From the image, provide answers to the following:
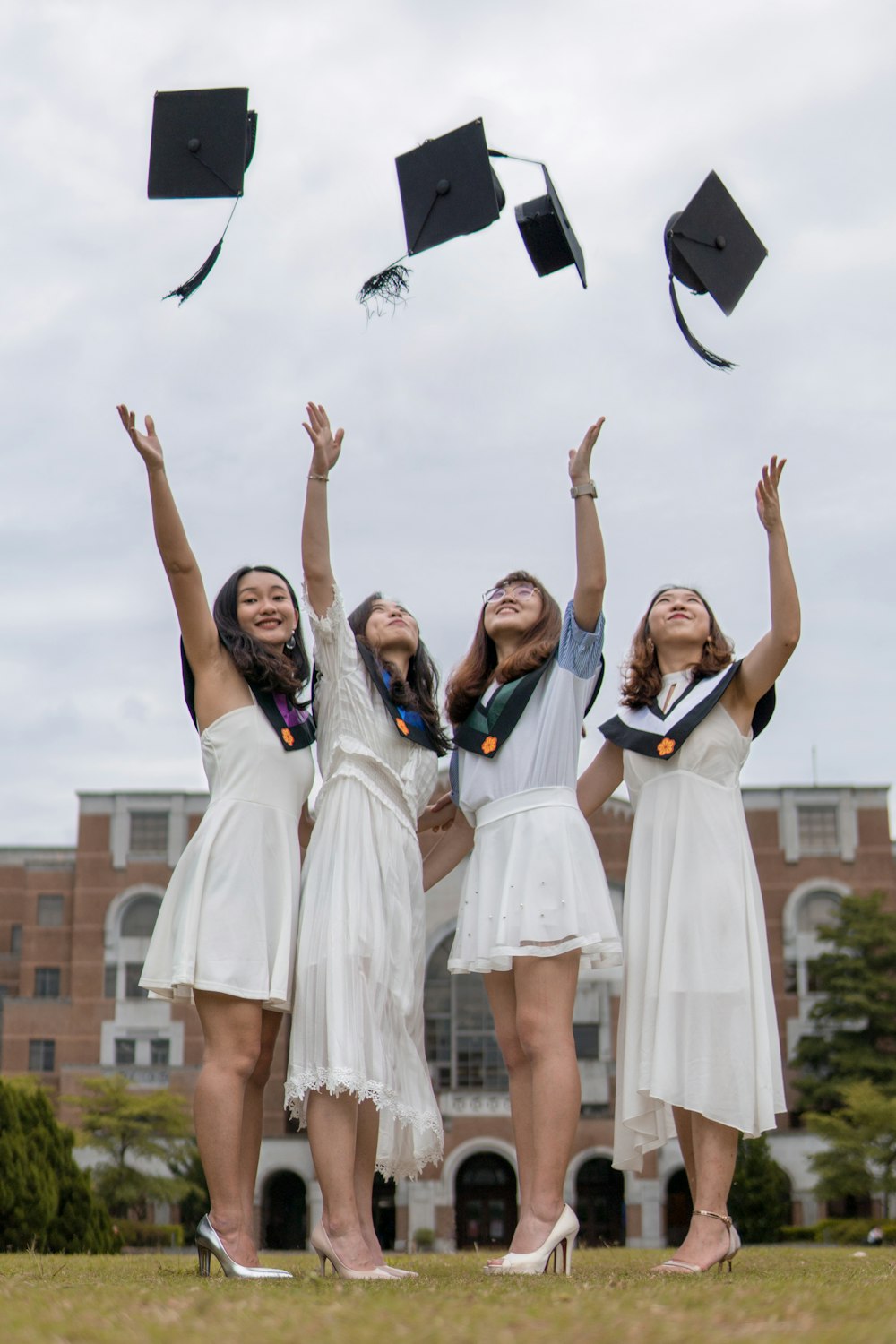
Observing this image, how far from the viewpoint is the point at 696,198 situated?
7062 millimetres

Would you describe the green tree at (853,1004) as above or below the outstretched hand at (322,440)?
below

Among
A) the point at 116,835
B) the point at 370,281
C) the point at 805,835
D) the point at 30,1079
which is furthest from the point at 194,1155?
the point at 370,281

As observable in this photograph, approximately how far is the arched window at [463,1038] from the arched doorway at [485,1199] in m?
1.93

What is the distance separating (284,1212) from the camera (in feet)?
128

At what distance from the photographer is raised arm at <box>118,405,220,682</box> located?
17.8 ft

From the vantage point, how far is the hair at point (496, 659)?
5809 mm

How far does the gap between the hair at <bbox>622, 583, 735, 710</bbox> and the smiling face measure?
1453 mm

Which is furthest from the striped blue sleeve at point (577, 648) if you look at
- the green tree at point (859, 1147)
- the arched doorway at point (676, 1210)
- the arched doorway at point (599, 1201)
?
the arched doorway at point (676, 1210)

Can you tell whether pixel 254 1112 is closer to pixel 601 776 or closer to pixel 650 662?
pixel 601 776

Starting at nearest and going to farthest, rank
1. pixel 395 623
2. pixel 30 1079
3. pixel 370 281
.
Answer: pixel 395 623 → pixel 370 281 → pixel 30 1079

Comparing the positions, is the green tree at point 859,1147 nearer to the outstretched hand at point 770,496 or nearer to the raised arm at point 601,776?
the raised arm at point 601,776

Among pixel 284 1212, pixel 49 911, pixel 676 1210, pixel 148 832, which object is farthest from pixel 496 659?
pixel 49 911

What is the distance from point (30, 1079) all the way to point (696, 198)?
31779mm

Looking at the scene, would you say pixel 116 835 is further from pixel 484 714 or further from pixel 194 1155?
pixel 484 714
